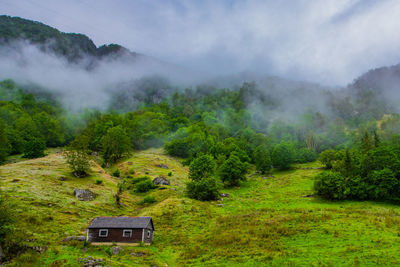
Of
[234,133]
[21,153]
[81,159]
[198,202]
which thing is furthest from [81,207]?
[234,133]

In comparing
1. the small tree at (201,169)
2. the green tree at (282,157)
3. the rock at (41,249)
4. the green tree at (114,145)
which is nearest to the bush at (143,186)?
the small tree at (201,169)

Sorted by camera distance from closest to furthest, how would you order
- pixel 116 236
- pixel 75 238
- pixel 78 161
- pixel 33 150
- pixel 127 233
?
pixel 75 238, pixel 116 236, pixel 127 233, pixel 78 161, pixel 33 150

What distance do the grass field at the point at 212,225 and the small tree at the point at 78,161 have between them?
9.40 ft

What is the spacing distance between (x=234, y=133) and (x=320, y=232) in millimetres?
137907

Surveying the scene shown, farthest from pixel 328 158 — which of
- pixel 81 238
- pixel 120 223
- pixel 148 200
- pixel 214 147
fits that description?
pixel 81 238

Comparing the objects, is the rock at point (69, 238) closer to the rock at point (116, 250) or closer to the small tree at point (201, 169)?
the rock at point (116, 250)

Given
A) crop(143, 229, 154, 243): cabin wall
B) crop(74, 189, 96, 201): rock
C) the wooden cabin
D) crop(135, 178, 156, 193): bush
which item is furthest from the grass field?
the wooden cabin

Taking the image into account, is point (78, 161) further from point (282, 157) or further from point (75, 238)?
point (282, 157)

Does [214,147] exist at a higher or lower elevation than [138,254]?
higher

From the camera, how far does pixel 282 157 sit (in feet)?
362

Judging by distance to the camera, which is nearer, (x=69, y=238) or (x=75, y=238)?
(x=69, y=238)

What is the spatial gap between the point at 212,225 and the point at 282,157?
6866 centimetres

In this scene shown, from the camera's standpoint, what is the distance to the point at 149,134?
489ft

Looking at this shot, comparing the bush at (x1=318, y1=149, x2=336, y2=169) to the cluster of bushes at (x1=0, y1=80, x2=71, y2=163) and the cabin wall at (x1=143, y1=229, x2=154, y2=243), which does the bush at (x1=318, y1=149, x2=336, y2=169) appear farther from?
the cluster of bushes at (x1=0, y1=80, x2=71, y2=163)
